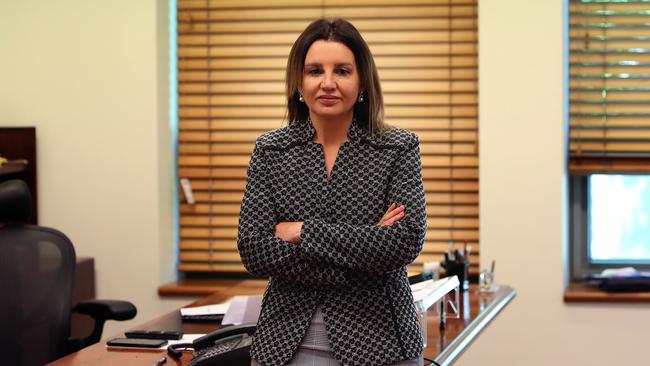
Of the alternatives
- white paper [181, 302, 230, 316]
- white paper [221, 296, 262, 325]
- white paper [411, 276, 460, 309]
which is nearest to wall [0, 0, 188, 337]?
white paper [181, 302, 230, 316]

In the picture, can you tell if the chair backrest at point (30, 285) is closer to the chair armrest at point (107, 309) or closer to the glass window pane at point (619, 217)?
the chair armrest at point (107, 309)

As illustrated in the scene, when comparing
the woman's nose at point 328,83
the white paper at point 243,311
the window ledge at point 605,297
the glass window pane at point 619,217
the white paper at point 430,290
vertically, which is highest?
the woman's nose at point 328,83

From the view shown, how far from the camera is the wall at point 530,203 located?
3.99 meters

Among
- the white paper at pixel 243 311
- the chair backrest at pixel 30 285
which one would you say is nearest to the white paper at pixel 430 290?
the white paper at pixel 243 311

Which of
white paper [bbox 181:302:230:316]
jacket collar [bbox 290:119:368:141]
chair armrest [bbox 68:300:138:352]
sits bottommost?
chair armrest [bbox 68:300:138:352]

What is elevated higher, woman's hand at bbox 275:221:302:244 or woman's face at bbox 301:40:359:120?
woman's face at bbox 301:40:359:120

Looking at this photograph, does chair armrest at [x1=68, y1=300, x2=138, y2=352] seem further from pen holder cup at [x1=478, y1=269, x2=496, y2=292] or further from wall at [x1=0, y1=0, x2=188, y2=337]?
pen holder cup at [x1=478, y1=269, x2=496, y2=292]

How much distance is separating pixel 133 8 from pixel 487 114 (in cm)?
170

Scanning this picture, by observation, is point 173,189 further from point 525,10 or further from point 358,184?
point 358,184

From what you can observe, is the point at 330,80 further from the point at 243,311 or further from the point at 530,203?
the point at 530,203

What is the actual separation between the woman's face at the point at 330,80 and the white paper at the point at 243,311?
1.14 metres

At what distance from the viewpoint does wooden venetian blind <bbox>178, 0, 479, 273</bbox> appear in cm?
423

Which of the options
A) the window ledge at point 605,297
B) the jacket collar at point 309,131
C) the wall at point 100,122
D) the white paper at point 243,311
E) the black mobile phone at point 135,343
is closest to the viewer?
the jacket collar at point 309,131

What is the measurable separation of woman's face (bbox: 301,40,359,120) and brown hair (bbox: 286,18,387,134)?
17 mm
